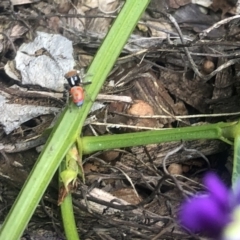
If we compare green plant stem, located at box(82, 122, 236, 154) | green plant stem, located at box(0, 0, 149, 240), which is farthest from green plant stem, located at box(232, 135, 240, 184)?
green plant stem, located at box(0, 0, 149, 240)

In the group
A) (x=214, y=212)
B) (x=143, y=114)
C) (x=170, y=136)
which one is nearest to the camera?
(x=214, y=212)

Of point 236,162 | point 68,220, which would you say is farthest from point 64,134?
point 236,162

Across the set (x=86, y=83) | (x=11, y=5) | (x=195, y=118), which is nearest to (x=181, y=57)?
(x=195, y=118)

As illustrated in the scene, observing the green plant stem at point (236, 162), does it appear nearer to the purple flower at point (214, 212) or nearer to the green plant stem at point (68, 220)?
the purple flower at point (214, 212)

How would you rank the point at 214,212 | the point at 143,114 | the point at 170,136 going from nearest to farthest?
the point at 214,212, the point at 170,136, the point at 143,114

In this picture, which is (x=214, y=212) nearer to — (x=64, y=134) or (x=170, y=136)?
(x=170, y=136)

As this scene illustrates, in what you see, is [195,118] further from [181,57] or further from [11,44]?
[11,44]

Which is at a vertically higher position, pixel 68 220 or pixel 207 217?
pixel 207 217
